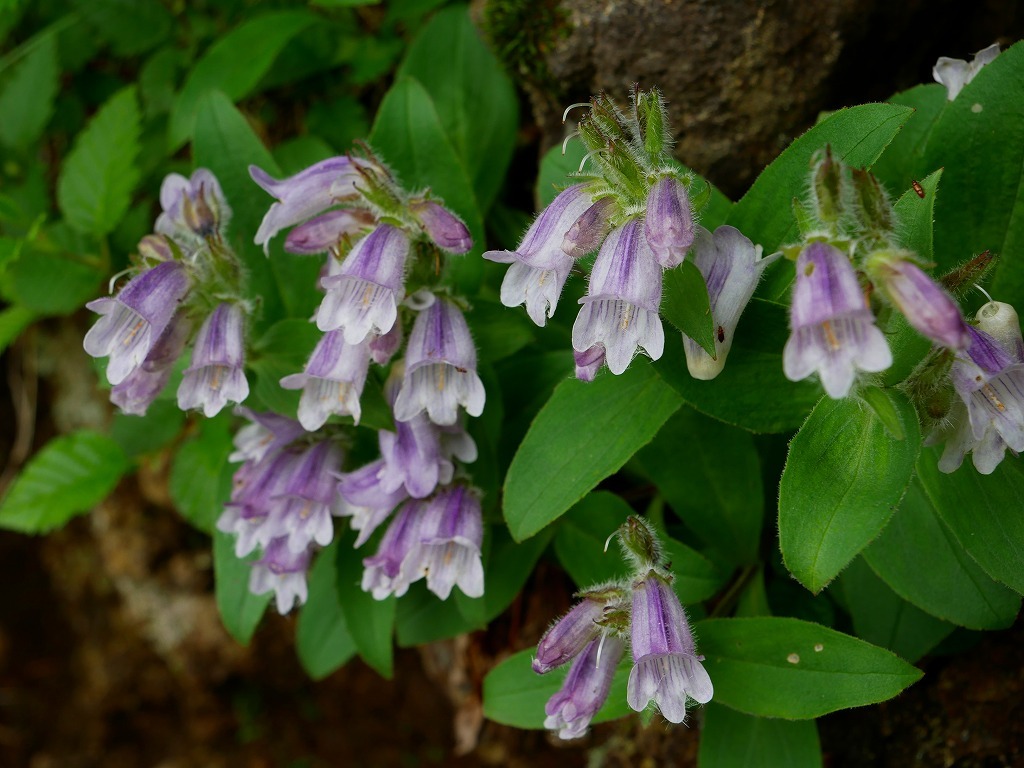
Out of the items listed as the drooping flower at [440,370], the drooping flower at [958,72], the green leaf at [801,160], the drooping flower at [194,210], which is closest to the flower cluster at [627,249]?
the green leaf at [801,160]

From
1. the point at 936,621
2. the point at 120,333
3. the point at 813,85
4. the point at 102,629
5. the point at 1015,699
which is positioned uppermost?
the point at 120,333

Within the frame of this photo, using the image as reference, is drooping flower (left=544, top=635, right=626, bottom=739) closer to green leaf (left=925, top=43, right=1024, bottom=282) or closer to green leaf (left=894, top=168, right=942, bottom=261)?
green leaf (left=894, top=168, right=942, bottom=261)

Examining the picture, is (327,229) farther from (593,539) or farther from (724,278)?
(593,539)

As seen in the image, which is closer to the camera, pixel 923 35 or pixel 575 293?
pixel 575 293

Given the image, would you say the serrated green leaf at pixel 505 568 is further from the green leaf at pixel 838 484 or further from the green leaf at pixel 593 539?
the green leaf at pixel 838 484

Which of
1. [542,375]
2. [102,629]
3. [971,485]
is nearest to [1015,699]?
[971,485]

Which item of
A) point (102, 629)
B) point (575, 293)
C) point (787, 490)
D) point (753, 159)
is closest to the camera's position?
point (787, 490)

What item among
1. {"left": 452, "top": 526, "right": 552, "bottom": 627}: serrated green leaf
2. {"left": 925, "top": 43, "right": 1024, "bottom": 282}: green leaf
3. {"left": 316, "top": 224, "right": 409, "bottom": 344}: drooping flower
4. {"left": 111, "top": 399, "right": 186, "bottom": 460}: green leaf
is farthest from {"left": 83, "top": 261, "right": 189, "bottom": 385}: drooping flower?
{"left": 925, "top": 43, "right": 1024, "bottom": 282}: green leaf

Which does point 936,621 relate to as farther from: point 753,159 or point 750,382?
point 753,159
